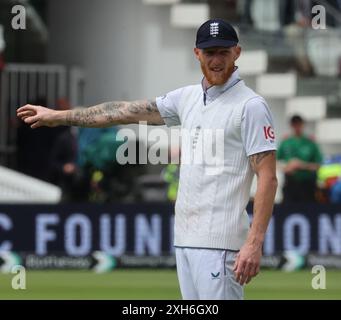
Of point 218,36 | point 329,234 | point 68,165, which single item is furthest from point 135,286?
point 218,36

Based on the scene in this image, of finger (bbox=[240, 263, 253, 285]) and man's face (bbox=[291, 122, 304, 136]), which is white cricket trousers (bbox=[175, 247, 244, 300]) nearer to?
finger (bbox=[240, 263, 253, 285])

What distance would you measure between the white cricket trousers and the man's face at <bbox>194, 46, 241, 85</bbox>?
0.77 m

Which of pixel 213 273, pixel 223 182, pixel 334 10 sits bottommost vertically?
pixel 213 273

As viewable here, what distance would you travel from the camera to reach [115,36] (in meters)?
19.9

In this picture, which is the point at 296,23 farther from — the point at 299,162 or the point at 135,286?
the point at 135,286

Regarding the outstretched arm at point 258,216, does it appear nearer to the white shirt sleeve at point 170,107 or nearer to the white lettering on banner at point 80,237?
the white shirt sleeve at point 170,107

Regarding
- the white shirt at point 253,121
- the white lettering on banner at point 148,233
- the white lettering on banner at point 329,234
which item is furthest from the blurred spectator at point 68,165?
the white shirt at point 253,121

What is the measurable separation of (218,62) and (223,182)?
53cm

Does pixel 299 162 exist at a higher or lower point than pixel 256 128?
lower

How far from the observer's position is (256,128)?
244 inches

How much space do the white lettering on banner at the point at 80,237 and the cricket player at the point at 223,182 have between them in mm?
8735

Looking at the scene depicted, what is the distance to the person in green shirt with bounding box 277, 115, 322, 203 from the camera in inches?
640
